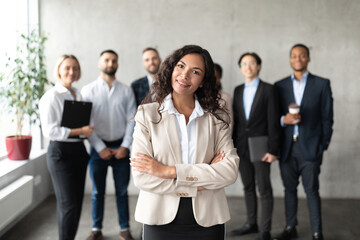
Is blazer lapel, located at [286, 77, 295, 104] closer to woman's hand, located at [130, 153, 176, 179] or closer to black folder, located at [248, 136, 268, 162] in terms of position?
black folder, located at [248, 136, 268, 162]

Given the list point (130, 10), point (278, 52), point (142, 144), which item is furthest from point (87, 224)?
point (278, 52)

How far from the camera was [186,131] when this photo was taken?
184cm

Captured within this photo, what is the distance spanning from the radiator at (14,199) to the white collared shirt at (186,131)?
→ 220cm

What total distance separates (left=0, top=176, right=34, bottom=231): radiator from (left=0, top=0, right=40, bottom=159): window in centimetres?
55

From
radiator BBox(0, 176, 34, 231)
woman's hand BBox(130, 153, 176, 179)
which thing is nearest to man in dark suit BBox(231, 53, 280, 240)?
woman's hand BBox(130, 153, 176, 179)

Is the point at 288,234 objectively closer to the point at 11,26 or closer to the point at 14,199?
the point at 14,199

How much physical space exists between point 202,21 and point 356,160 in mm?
2970

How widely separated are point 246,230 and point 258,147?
0.95 metres

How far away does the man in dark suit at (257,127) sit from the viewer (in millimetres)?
3412

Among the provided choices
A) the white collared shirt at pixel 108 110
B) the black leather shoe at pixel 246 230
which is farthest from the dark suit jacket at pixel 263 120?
the white collared shirt at pixel 108 110

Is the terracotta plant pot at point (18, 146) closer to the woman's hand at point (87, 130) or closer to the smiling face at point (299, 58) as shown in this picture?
the woman's hand at point (87, 130)

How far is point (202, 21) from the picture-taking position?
15.7 ft

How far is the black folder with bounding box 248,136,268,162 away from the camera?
3.41m

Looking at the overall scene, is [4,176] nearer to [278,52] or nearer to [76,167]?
[76,167]
